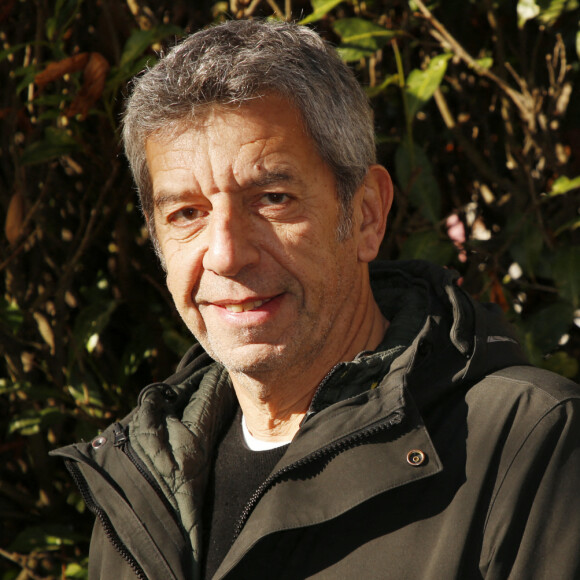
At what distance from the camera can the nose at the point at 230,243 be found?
1.77 metres

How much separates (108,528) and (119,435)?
23 centimetres

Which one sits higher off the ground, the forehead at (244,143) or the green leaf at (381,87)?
the forehead at (244,143)

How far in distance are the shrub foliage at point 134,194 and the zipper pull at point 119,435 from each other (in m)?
0.80

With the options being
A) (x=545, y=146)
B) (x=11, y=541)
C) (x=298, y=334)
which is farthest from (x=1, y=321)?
(x=545, y=146)

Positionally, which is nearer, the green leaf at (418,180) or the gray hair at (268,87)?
the gray hair at (268,87)

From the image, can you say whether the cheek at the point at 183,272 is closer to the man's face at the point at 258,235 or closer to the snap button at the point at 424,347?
the man's face at the point at 258,235

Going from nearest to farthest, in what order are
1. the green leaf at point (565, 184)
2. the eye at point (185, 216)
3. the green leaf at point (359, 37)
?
1. the eye at point (185, 216)
2. the green leaf at point (565, 184)
3. the green leaf at point (359, 37)

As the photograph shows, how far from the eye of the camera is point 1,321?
2.80 metres

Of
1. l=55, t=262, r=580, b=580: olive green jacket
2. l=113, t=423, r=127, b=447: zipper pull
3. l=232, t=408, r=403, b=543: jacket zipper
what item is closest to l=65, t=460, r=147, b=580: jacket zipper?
l=55, t=262, r=580, b=580: olive green jacket

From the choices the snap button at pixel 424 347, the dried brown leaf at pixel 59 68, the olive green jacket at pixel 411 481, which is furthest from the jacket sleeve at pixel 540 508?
the dried brown leaf at pixel 59 68

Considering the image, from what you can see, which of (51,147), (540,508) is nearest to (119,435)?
(540,508)

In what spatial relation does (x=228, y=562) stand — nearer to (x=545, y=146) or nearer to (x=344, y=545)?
(x=344, y=545)

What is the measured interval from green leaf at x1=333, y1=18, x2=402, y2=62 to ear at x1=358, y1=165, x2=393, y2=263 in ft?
2.00

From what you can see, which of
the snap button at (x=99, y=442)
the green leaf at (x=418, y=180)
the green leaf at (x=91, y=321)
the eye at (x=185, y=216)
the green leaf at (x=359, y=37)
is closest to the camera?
the eye at (x=185, y=216)
